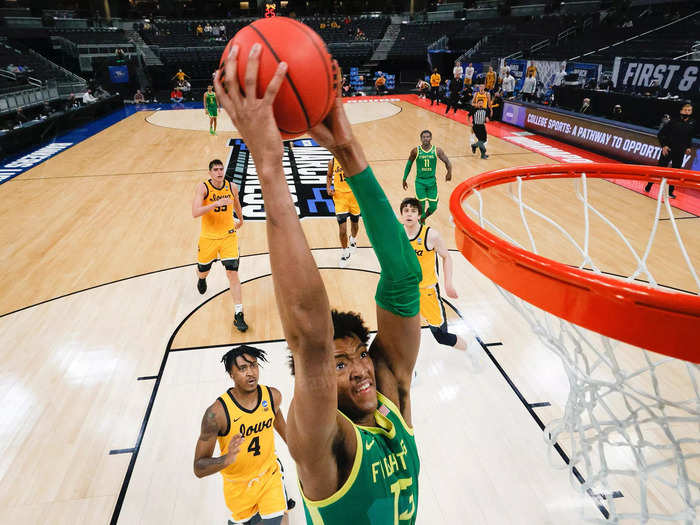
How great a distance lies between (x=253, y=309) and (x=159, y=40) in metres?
30.9

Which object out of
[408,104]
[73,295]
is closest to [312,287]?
[73,295]

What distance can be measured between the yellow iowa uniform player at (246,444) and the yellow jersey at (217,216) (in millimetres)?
2706

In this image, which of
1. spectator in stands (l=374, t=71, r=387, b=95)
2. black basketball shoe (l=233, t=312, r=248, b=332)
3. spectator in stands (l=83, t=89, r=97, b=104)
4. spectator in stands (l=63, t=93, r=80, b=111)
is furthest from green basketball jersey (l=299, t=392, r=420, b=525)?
spectator in stands (l=374, t=71, r=387, b=95)

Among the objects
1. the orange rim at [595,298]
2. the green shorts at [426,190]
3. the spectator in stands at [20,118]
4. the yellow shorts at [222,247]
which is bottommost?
the yellow shorts at [222,247]

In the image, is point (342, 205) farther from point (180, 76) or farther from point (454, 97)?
point (180, 76)

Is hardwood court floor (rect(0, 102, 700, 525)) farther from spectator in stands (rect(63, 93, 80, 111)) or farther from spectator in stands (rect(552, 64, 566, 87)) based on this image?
spectator in stands (rect(63, 93, 80, 111))

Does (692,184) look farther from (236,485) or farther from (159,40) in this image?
(159,40)

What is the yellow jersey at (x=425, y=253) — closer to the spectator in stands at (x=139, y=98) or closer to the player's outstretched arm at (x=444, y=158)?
the player's outstretched arm at (x=444, y=158)

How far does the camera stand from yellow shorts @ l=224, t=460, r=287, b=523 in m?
2.72

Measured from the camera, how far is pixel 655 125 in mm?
11172

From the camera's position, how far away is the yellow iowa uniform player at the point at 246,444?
2.66 meters

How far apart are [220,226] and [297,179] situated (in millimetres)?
5632

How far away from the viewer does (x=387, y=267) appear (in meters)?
1.47

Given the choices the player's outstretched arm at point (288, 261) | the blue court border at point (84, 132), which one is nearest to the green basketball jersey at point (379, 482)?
the player's outstretched arm at point (288, 261)
